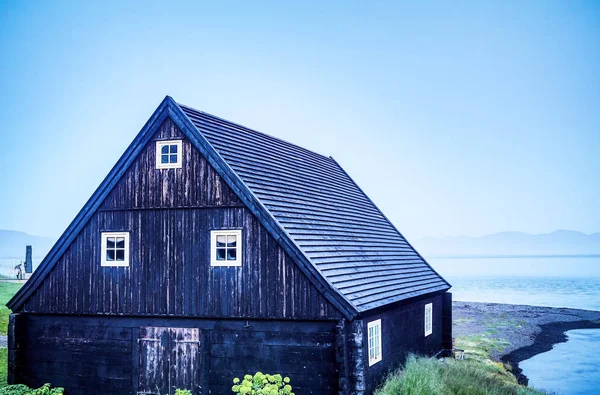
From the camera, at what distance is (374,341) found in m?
16.8

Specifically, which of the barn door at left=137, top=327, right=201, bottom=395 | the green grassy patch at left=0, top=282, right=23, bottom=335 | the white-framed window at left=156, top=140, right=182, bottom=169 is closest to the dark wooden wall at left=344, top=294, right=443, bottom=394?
the barn door at left=137, top=327, right=201, bottom=395

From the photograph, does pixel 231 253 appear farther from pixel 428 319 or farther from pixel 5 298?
pixel 5 298

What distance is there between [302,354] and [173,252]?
471 cm

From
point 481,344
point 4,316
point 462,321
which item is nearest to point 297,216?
point 4,316

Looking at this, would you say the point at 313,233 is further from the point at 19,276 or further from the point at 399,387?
the point at 19,276

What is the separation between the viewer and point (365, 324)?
52.6ft

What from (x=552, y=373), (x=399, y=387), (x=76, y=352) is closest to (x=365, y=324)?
(x=399, y=387)

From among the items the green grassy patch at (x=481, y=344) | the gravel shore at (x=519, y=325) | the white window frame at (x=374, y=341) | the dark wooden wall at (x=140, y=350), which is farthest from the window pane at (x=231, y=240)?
the green grassy patch at (x=481, y=344)

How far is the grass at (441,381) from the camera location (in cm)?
1583

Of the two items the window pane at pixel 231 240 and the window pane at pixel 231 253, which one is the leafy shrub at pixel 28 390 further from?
the window pane at pixel 231 240

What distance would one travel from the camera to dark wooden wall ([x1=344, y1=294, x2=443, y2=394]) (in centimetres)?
1500

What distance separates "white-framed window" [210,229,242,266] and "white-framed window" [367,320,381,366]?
160 inches

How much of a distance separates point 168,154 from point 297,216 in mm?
4173

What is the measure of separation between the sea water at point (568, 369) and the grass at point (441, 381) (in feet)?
27.5
